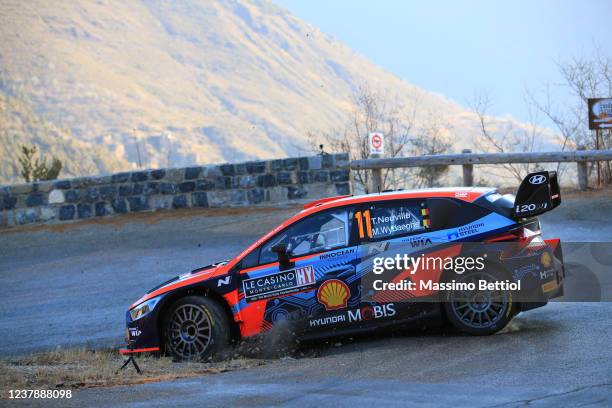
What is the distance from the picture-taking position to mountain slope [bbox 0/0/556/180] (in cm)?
12231

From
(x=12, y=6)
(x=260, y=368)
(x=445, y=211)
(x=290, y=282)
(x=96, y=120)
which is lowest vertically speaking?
(x=260, y=368)

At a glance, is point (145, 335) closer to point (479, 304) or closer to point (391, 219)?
point (391, 219)

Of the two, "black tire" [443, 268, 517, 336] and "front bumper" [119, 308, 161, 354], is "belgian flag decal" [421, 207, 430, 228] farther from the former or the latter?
"front bumper" [119, 308, 161, 354]

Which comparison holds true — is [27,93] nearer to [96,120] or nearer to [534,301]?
[96,120]

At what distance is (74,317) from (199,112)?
425 feet

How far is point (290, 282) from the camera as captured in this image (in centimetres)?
889

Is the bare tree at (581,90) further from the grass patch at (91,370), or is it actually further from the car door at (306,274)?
the grass patch at (91,370)

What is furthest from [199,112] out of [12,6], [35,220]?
[35,220]

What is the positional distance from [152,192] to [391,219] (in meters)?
11.8

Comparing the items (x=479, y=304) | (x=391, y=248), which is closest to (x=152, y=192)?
(x=391, y=248)

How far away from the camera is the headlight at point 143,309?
9.31 metres

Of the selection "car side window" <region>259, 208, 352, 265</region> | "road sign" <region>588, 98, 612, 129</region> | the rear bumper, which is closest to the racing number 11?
"car side window" <region>259, 208, 352, 265</region>

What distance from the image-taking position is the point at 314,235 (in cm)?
898

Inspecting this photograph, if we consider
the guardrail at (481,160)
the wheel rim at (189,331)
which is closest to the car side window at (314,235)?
the wheel rim at (189,331)
